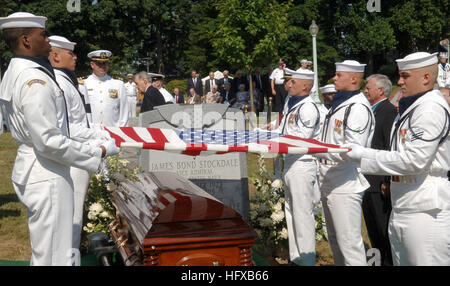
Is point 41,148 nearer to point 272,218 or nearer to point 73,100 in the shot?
point 73,100

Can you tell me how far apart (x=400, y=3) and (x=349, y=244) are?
44.8m

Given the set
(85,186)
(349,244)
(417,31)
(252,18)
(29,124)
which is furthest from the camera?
(417,31)

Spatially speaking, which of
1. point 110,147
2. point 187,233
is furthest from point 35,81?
point 187,233

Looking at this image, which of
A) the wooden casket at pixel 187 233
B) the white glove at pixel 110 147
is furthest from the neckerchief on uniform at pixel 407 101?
the white glove at pixel 110 147

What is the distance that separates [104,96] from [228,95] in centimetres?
1168

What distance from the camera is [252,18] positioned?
Result: 22.3 metres

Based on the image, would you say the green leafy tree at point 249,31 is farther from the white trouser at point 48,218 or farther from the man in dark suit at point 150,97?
the white trouser at point 48,218

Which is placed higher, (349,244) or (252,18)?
(252,18)

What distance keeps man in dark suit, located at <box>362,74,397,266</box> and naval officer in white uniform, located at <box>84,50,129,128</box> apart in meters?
3.76

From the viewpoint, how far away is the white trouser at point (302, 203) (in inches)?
211

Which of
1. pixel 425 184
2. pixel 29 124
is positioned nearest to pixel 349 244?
pixel 425 184

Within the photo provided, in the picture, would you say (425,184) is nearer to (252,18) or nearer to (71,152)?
(71,152)

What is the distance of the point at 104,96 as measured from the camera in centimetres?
764

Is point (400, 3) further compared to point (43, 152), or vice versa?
point (400, 3)
